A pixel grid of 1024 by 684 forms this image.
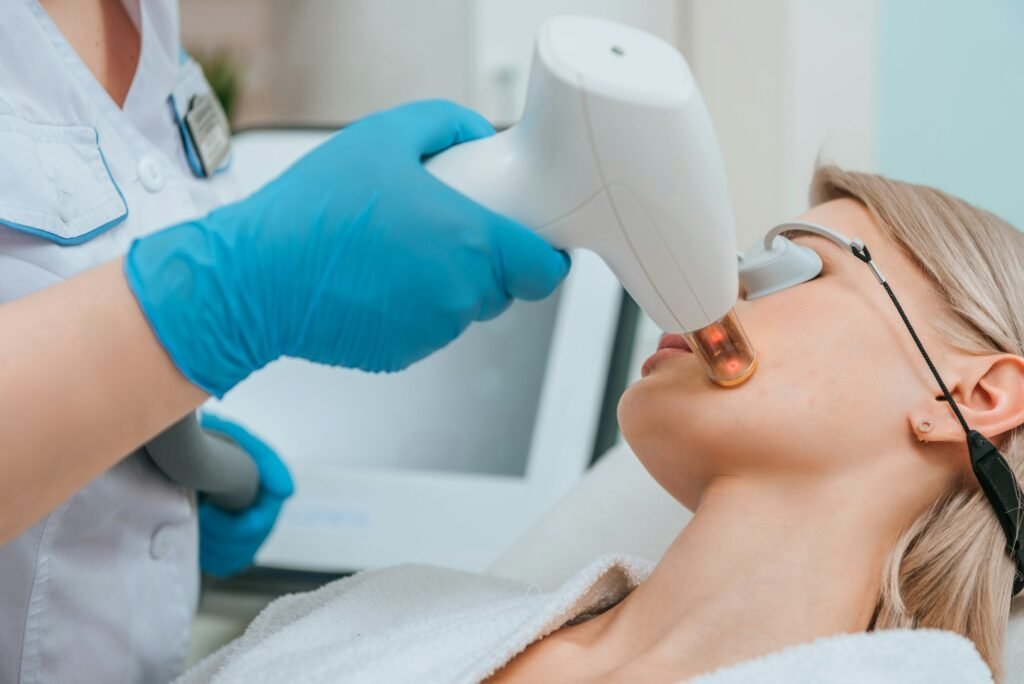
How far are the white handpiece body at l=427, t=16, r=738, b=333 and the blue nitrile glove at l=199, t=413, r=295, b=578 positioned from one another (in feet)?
2.19

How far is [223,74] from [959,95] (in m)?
1.79

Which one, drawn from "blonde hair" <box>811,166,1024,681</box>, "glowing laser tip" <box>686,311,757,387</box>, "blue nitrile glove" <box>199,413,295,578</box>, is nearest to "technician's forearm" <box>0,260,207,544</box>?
"glowing laser tip" <box>686,311,757,387</box>

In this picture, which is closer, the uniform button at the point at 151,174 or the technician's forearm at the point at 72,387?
the technician's forearm at the point at 72,387

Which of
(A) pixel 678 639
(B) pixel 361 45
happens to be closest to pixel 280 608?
(A) pixel 678 639

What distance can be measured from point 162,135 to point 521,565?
0.70m

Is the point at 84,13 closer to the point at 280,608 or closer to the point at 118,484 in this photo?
the point at 118,484

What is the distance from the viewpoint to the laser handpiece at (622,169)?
27.7 inches

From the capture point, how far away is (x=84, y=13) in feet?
3.35

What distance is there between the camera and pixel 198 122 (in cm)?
117

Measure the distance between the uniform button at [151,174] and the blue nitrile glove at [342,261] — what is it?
295mm

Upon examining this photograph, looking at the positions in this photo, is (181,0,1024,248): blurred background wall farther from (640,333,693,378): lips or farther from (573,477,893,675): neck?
(573,477,893,675): neck

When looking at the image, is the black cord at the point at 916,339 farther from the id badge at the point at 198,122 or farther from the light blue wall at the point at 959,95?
the id badge at the point at 198,122

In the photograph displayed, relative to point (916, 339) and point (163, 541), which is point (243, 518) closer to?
point (163, 541)

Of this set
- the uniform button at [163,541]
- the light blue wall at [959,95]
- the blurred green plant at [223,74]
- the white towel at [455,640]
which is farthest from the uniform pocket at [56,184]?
the blurred green plant at [223,74]
